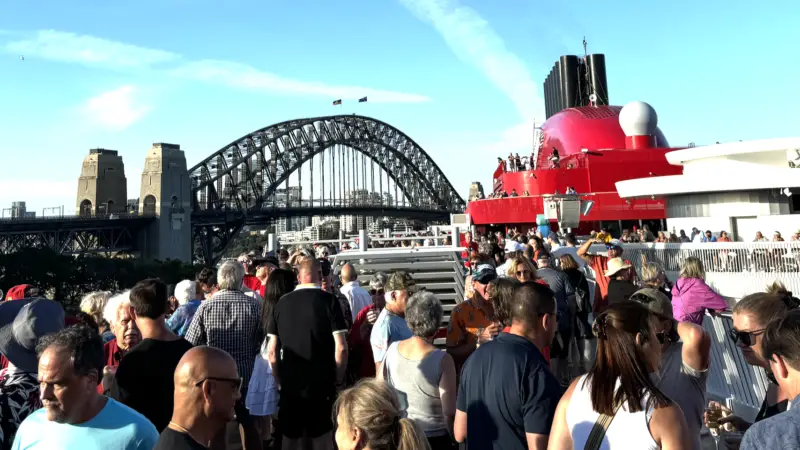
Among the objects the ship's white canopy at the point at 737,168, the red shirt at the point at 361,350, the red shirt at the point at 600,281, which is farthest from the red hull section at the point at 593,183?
the red shirt at the point at 361,350

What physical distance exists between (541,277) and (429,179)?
96794mm

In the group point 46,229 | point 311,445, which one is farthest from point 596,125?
point 46,229

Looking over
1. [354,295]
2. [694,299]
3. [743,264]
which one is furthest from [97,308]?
[743,264]

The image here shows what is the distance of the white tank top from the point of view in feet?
6.20

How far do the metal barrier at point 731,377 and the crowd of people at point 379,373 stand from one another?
25.5 inches

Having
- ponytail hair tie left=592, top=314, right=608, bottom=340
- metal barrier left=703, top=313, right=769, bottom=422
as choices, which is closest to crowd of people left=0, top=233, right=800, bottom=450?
ponytail hair tie left=592, top=314, right=608, bottom=340

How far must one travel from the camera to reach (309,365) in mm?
3830

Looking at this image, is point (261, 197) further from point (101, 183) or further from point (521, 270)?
point (521, 270)

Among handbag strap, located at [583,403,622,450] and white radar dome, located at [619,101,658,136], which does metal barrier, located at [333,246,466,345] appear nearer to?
handbag strap, located at [583,403,622,450]

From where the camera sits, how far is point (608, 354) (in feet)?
6.71

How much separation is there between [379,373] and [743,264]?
28.6 feet

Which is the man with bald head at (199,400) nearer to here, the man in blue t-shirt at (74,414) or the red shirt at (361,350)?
the man in blue t-shirt at (74,414)

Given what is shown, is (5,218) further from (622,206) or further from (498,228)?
(622,206)

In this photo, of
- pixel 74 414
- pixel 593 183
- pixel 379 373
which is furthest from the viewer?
pixel 593 183
